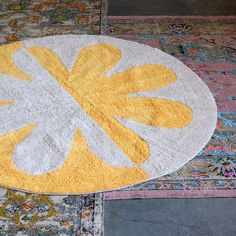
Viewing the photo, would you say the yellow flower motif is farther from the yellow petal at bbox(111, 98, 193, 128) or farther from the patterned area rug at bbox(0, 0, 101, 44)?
the patterned area rug at bbox(0, 0, 101, 44)

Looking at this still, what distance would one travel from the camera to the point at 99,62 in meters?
2.40

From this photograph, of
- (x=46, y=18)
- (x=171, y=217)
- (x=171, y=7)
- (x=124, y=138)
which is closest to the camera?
(x=171, y=217)

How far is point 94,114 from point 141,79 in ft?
1.21

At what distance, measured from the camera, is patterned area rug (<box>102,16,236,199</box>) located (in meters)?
1.74

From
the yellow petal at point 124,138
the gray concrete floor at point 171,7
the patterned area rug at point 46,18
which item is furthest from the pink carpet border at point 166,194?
the gray concrete floor at point 171,7

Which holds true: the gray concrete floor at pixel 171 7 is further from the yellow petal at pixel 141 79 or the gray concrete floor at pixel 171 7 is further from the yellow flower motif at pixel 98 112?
the yellow petal at pixel 141 79

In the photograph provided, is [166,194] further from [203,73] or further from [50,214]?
[203,73]

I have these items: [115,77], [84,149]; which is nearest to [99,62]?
[115,77]

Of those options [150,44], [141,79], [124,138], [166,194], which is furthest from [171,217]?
[150,44]

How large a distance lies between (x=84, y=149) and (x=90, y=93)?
39cm

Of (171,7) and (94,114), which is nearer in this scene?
(94,114)

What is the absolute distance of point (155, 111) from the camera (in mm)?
2076

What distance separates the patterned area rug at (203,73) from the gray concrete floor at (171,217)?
36mm

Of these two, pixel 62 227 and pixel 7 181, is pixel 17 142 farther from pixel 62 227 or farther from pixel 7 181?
pixel 62 227
